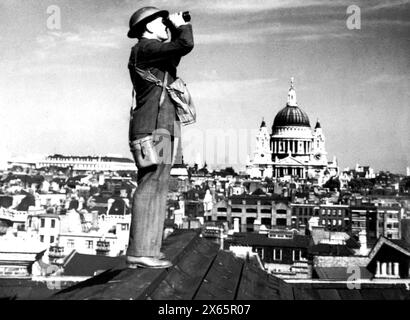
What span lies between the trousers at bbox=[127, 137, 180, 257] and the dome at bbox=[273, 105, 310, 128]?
82.6m

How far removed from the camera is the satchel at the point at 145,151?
3.33 metres

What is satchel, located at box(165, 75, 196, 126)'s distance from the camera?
342 centimetres

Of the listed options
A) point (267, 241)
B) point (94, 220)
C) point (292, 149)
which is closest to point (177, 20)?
point (267, 241)

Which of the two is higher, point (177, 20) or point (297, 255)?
point (177, 20)

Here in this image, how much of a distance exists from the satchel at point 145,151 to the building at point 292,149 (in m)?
77.4

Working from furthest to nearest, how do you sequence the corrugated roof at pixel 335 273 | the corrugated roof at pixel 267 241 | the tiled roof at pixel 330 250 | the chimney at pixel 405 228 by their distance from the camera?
the chimney at pixel 405 228
the corrugated roof at pixel 267 241
the tiled roof at pixel 330 250
the corrugated roof at pixel 335 273

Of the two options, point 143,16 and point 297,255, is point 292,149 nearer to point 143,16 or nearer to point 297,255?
point 297,255

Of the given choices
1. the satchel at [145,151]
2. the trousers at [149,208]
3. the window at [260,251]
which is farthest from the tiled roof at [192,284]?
the window at [260,251]

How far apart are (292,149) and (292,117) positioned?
5094 millimetres

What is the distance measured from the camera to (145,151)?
3.35m

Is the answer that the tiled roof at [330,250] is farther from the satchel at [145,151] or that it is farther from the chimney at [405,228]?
the satchel at [145,151]

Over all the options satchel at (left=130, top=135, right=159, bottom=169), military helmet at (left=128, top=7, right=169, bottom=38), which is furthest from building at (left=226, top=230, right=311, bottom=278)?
military helmet at (left=128, top=7, right=169, bottom=38)

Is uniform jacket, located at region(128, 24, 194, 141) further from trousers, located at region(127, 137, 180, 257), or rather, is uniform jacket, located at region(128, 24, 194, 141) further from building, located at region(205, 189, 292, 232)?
building, located at region(205, 189, 292, 232)
